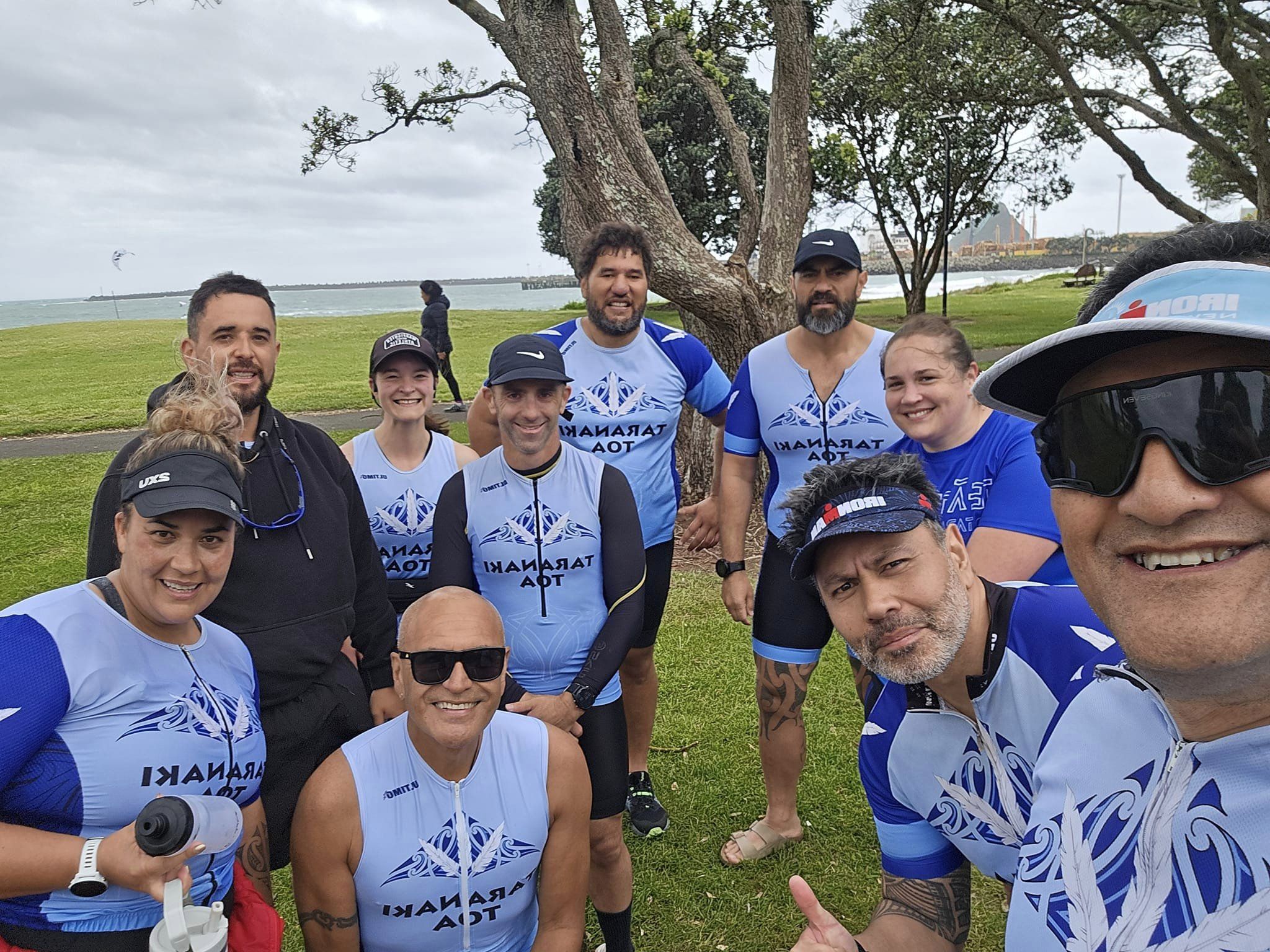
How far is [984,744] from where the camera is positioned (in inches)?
88.6

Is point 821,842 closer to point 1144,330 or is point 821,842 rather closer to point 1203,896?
point 1203,896

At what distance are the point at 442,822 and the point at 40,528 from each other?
10.1 m

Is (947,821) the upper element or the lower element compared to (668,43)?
lower

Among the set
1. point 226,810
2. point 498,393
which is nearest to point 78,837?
point 226,810

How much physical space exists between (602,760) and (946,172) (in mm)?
19980

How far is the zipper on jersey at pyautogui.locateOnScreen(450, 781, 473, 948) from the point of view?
2627 mm

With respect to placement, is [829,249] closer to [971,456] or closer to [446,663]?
[971,456]

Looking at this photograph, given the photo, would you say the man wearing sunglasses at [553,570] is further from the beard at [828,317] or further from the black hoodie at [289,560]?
the beard at [828,317]

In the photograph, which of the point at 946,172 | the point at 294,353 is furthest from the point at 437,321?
the point at 294,353

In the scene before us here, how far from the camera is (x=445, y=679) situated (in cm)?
264

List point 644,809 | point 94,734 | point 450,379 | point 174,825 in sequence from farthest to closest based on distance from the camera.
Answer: point 450,379 → point 644,809 → point 94,734 → point 174,825

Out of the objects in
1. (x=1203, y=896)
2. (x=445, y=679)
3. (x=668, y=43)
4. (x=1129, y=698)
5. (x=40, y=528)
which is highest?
(x=668, y=43)

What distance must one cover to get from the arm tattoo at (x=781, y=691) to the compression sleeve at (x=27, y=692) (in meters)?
2.89

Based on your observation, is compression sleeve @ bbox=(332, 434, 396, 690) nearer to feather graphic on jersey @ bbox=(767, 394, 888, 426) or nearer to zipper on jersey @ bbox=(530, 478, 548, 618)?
zipper on jersey @ bbox=(530, 478, 548, 618)
